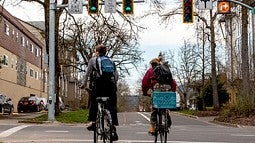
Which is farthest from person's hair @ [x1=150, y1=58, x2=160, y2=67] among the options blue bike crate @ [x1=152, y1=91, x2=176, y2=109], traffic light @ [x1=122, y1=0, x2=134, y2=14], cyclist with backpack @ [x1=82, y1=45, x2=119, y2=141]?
traffic light @ [x1=122, y1=0, x2=134, y2=14]

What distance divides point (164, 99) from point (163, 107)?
0.17m

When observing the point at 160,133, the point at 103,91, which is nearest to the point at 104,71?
the point at 103,91

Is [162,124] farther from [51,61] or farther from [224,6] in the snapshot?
[51,61]

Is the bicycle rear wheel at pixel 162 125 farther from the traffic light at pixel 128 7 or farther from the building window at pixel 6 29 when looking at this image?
the building window at pixel 6 29

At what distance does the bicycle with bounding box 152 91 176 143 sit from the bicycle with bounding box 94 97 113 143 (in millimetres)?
1531

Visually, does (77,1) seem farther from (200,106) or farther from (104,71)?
(200,106)

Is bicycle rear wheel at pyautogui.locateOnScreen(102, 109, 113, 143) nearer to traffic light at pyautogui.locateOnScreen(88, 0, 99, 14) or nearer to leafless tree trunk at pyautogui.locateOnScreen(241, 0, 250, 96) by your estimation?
traffic light at pyautogui.locateOnScreen(88, 0, 99, 14)

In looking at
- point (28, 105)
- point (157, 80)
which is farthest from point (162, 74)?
point (28, 105)

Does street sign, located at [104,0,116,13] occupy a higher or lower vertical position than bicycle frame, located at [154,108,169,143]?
higher

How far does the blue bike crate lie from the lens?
10.0m

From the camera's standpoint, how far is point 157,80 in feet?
33.4

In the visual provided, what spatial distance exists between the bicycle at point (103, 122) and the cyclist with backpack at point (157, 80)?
5.23 ft

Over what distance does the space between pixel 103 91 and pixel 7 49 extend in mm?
40983

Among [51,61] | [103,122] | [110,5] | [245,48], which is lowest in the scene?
[103,122]
